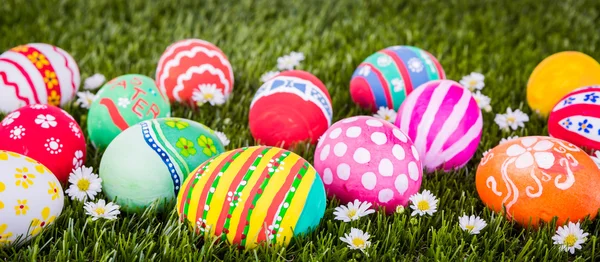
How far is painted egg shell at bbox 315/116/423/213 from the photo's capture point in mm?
1924

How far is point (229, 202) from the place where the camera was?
1.72 metres

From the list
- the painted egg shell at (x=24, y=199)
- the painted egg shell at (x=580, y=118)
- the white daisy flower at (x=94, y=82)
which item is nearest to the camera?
the painted egg shell at (x=24, y=199)

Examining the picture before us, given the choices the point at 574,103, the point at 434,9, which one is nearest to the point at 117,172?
the point at 574,103

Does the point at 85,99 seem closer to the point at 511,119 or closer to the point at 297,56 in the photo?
the point at 297,56

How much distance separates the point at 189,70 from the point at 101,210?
914mm

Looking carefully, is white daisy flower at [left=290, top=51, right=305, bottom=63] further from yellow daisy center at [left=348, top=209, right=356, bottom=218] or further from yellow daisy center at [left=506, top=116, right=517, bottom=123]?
yellow daisy center at [left=348, top=209, right=356, bottom=218]

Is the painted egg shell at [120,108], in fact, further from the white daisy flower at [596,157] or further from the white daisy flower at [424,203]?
the white daisy flower at [596,157]

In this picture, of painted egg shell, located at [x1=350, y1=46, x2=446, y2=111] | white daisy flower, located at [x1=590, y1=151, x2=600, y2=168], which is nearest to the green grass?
painted egg shell, located at [x1=350, y1=46, x2=446, y2=111]

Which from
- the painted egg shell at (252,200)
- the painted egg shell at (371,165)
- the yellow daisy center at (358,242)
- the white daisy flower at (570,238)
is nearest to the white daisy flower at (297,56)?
the painted egg shell at (371,165)

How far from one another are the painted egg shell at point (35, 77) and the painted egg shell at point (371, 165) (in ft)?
3.92

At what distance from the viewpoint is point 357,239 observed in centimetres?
179

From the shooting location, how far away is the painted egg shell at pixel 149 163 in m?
1.88

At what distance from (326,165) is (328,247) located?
0.96 ft

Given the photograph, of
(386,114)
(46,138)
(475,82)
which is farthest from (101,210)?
(475,82)
